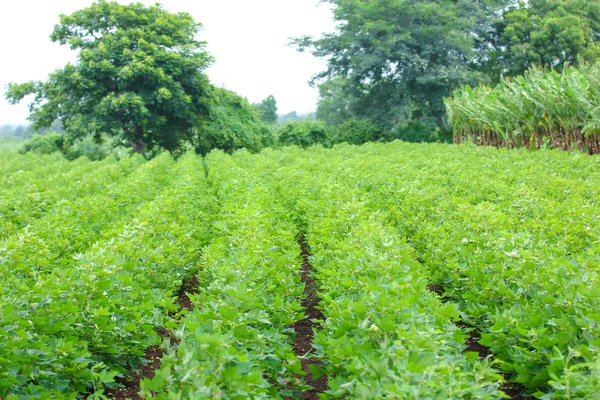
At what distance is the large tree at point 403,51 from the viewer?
3216 cm

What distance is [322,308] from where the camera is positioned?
5129 mm

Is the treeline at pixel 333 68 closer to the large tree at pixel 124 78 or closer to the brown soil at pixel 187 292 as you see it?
the large tree at pixel 124 78

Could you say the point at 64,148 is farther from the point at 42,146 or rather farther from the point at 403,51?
the point at 403,51

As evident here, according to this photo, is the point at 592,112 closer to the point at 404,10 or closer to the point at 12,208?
the point at 12,208

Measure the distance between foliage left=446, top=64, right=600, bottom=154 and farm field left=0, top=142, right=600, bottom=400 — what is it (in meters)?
9.37

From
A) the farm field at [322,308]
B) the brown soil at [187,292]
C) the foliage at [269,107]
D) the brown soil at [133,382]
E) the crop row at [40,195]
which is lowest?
the brown soil at [133,382]

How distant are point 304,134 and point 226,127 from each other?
520 cm

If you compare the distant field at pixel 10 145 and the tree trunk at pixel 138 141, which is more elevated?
the distant field at pixel 10 145

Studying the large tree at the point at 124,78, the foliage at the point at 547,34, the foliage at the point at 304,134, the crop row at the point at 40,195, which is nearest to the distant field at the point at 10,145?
the large tree at the point at 124,78

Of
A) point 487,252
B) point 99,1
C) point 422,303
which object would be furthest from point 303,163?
point 99,1

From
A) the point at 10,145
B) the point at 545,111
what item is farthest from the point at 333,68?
the point at 10,145

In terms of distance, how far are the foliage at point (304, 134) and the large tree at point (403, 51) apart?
12.7 ft

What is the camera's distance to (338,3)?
112ft


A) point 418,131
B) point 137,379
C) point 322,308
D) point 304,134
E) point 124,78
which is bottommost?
point 137,379
